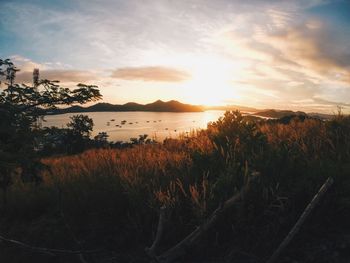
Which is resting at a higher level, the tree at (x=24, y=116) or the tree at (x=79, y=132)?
the tree at (x=24, y=116)

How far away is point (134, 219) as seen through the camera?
5.32m

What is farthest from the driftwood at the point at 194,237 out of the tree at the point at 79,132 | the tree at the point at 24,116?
the tree at the point at 79,132

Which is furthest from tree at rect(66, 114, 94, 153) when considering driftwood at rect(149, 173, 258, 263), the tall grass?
driftwood at rect(149, 173, 258, 263)

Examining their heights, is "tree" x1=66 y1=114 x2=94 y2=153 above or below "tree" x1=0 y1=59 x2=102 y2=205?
below

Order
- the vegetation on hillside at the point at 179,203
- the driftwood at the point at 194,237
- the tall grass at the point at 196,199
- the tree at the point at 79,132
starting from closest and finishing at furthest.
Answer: the driftwood at the point at 194,237 < the vegetation on hillside at the point at 179,203 < the tall grass at the point at 196,199 < the tree at the point at 79,132

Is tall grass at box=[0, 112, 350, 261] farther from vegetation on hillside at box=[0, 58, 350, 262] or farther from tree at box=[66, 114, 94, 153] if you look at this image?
tree at box=[66, 114, 94, 153]

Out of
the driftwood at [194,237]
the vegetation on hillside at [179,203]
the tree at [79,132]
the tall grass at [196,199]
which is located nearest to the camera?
the driftwood at [194,237]

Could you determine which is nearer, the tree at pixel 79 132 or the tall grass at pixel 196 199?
the tall grass at pixel 196 199

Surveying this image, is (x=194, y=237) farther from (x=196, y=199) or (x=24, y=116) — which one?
(x=24, y=116)

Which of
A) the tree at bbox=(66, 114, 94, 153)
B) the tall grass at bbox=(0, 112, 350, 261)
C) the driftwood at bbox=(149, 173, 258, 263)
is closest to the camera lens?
the driftwood at bbox=(149, 173, 258, 263)

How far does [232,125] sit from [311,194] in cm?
323

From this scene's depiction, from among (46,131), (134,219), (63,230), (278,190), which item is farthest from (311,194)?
(46,131)

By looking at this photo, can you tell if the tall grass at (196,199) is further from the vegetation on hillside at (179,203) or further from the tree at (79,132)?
the tree at (79,132)

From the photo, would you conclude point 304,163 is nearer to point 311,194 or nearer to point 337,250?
point 311,194
